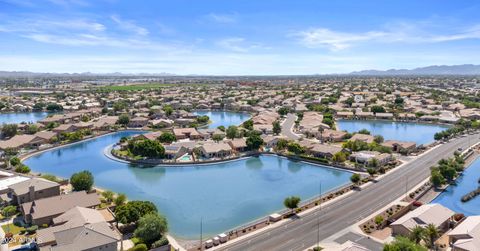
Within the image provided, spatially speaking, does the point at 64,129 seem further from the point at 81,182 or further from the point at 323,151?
the point at 323,151

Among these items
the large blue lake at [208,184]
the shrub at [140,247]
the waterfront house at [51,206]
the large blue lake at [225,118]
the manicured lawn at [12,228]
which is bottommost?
the large blue lake at [208,184]

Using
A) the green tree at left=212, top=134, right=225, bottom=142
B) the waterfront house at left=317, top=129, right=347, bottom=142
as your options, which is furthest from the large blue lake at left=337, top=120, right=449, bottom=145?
the green tree at left=212, top=134, right=225, bottom=142

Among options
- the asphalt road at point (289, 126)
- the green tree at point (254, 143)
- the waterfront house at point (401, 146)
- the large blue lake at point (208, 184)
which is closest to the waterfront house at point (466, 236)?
the large blue lake at point (208, 184)

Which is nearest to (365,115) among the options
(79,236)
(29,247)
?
(79,236)

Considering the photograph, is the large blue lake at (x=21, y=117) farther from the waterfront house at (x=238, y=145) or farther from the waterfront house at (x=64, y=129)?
the waterfront house at (x=238, y=145)

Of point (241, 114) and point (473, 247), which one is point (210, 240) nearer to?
point (473, 247)

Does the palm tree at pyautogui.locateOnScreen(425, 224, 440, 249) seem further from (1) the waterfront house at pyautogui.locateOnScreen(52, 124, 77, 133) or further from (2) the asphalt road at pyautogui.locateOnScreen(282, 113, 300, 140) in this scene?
(1) the waterfront house at pyautogui.locateOnScreen(52, 124, 77, 133)
